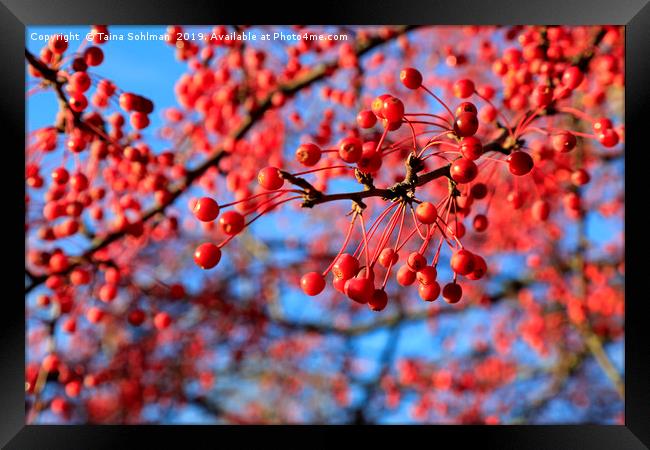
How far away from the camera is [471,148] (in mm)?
1595

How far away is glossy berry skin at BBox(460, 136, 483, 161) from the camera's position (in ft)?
5.22

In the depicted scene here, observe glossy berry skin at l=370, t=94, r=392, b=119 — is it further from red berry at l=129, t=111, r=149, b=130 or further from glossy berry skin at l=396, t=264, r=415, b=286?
red berry at l=129, t=111, r=149, b=130

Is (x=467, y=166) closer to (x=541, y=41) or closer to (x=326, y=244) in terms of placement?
(x=541, y=41)

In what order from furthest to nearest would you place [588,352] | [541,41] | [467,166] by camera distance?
[588,352]
[541,41]
[467,166]

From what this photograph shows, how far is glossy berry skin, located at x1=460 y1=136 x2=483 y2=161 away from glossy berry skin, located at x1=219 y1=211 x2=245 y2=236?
0.75 metres

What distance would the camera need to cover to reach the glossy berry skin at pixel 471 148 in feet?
5.22

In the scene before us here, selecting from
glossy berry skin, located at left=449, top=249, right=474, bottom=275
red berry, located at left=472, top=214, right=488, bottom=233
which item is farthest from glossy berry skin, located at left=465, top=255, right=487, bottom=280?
red berry, located at left=472, top=214, right=488, bottom=233

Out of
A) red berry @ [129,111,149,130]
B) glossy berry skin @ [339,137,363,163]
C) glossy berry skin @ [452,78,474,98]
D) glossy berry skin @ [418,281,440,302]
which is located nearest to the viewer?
glossy berry skin @ [339,137,363,163]

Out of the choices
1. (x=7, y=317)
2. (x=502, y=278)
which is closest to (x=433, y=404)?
(x=502, y=278)

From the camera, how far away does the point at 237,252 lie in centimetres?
885
